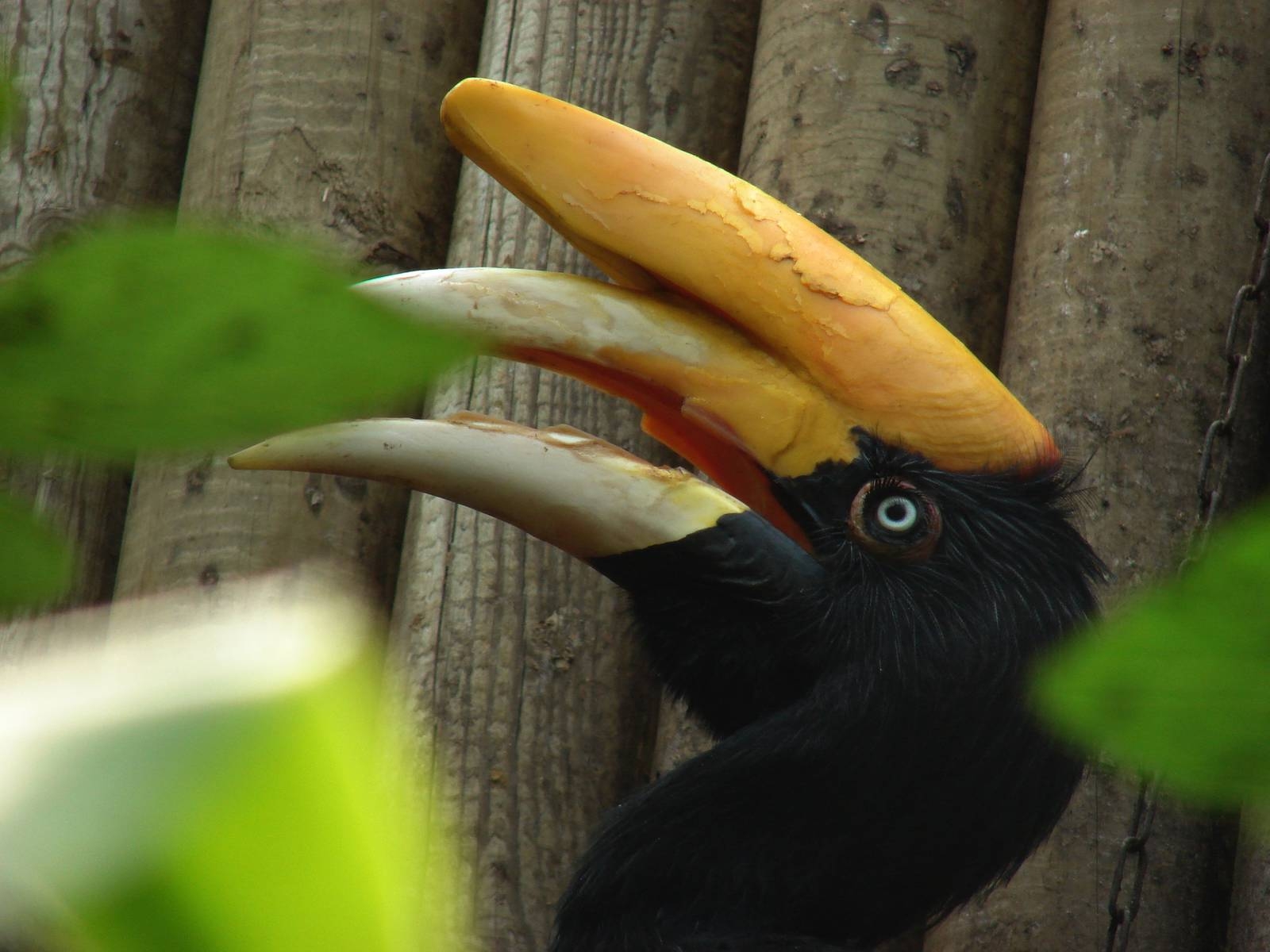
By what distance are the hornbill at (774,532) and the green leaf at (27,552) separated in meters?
1.38

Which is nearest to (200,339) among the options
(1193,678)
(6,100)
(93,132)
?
(6,100)

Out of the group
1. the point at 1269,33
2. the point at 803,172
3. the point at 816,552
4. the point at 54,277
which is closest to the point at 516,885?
the point at 816,552

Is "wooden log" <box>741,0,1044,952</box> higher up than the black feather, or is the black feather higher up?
"wooden log" <box>741,0,1044,952</box>

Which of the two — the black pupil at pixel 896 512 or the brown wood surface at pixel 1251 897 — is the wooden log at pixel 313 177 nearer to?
the black pupil at pixel 896 512

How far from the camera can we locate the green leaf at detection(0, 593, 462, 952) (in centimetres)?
16

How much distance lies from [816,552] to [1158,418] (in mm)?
829

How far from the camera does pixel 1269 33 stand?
2.52 metres

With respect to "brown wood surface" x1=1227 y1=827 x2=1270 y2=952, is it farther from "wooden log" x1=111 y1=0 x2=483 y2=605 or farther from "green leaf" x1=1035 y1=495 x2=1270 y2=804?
"green leaf" x1=1035 y1=495 x2=1270 y2=804

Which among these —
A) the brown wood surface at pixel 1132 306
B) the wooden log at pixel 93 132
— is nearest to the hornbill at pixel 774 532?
the brown wood surface at pixel 1132 306

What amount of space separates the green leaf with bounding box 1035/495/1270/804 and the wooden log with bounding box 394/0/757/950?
79.0 inches

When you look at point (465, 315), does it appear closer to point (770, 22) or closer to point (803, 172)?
point (803, 172)

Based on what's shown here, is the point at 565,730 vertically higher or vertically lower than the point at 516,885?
higher

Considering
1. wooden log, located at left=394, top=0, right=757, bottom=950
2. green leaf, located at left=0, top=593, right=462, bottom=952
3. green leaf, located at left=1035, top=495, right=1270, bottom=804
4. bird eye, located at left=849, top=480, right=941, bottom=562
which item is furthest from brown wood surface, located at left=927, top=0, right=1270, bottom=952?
green leaf, located at left=0, top=593, right=462, bottom=952

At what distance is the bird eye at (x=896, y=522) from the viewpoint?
186 cm
